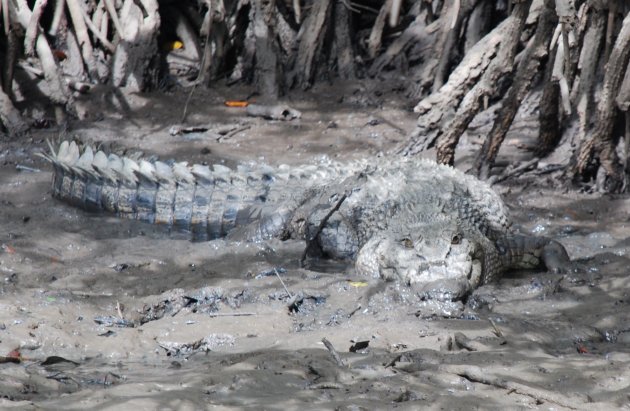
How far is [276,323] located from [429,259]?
1092 mm

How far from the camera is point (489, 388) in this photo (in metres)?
3.16

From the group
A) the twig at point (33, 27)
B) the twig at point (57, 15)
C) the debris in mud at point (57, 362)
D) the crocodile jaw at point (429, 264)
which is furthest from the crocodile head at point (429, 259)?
the twig at point (57, 15)

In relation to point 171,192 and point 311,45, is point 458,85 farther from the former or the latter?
point 311,45

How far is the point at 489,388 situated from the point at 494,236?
8.17ft

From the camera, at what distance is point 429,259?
15.8 feet

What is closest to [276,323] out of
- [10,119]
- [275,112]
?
[275,112]

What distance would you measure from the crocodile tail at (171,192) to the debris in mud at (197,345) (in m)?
2.16

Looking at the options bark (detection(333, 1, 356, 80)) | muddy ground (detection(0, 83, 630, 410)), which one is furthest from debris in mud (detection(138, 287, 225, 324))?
bark (detection(333, 1, 356, 80))

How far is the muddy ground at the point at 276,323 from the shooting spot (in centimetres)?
309

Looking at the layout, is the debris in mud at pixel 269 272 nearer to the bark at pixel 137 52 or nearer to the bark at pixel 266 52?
the bark at pixel 266 52

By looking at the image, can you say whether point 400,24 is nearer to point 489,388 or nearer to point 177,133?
point 177,133

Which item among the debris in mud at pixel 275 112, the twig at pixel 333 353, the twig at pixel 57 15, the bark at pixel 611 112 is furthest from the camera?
the twig at pixel 57 15

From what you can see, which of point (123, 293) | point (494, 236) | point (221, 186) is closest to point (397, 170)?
point (494, 236)

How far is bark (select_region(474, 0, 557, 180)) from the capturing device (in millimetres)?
5902
